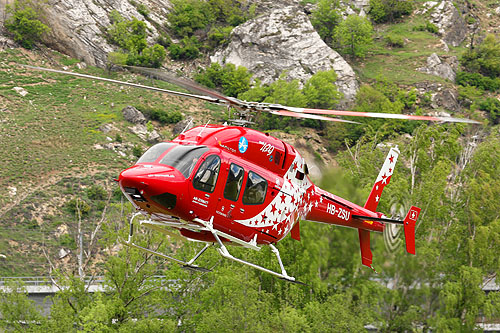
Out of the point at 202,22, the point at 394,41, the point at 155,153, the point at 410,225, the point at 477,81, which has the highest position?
the point at 155,153

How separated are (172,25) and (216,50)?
9.35 meters

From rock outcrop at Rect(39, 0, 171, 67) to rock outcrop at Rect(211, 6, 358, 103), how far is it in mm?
15865

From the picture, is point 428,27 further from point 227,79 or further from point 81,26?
point 81,26

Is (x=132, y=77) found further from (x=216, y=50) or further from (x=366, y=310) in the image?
(x=366, y=310)

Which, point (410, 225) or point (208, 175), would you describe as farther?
point (410, 225)

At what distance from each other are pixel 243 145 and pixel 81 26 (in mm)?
68878

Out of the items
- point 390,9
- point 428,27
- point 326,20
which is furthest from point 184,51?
point 428,27

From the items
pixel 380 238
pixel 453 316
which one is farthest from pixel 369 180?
pixel 380 238

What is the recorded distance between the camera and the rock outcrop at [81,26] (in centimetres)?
7500

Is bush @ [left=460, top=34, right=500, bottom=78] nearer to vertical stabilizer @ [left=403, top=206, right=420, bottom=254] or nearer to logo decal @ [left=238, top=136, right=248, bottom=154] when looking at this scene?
vertical stabilizer @ [left=403, top=206, right=420, bottom=254]

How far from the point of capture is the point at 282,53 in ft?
270

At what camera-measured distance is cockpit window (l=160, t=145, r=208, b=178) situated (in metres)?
13.1

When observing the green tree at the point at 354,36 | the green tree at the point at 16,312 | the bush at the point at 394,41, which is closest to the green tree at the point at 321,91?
the green tree at the point at 354,36

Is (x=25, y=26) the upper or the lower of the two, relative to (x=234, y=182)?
lower
